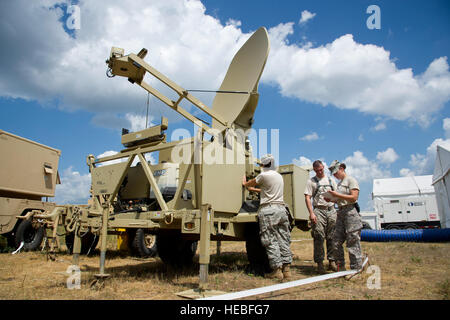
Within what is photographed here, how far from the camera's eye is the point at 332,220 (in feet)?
18.0

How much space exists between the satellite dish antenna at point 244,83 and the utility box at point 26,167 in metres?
6.46

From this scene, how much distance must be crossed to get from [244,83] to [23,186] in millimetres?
7582

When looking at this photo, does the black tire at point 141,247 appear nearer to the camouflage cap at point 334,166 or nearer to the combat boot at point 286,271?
the combat boot at point 286,271

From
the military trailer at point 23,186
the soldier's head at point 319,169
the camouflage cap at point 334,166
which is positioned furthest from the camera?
the military trailer at point 23,186

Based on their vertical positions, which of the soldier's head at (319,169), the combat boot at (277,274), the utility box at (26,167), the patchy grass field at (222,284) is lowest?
the patchy grass field at (222,284)

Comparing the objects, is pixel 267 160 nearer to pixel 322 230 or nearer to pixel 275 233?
pixel 275 233

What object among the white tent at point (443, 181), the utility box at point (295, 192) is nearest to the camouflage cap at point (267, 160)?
the utility box at point (295, 192)

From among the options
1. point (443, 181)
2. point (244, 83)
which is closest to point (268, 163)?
point (244, 83)

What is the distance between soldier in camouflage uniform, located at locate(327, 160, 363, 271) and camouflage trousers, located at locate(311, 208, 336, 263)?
0.80 ft

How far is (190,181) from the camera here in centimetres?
520

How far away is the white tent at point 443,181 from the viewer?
14.1m

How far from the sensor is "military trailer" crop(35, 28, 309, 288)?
15.2 feet
